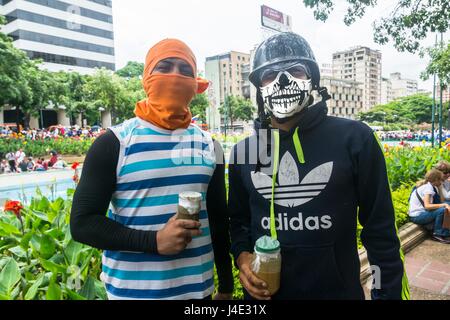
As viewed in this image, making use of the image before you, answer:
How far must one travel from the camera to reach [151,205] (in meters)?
1.55

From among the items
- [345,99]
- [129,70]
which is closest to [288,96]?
[129,70]

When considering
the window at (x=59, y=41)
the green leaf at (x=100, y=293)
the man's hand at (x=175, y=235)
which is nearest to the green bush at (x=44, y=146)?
the green leaf at (x=100, y=293)

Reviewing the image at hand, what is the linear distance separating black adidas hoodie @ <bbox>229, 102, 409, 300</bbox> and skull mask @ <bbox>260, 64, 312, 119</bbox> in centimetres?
9

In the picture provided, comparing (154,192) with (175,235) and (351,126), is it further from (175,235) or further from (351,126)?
(351,126)

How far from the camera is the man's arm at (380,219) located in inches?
58.7

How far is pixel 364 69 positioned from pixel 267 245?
130 metres

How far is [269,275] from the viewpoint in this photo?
4.74ft

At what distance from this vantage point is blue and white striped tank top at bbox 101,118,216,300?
1.54 m

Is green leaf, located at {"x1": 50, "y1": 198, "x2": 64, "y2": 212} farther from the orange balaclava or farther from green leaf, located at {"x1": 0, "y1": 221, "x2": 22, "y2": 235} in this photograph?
the orange balaclava

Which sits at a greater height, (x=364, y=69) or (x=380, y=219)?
(x=364, y=69)

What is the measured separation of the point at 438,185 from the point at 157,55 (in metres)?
5.43

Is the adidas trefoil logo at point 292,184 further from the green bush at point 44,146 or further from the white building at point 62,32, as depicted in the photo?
the white building at point 62,32

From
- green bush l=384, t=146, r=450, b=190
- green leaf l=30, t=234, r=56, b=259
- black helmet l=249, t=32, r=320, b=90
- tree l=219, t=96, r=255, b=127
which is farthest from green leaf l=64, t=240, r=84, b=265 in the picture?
tree l=219, t=96, r=255, b=127
